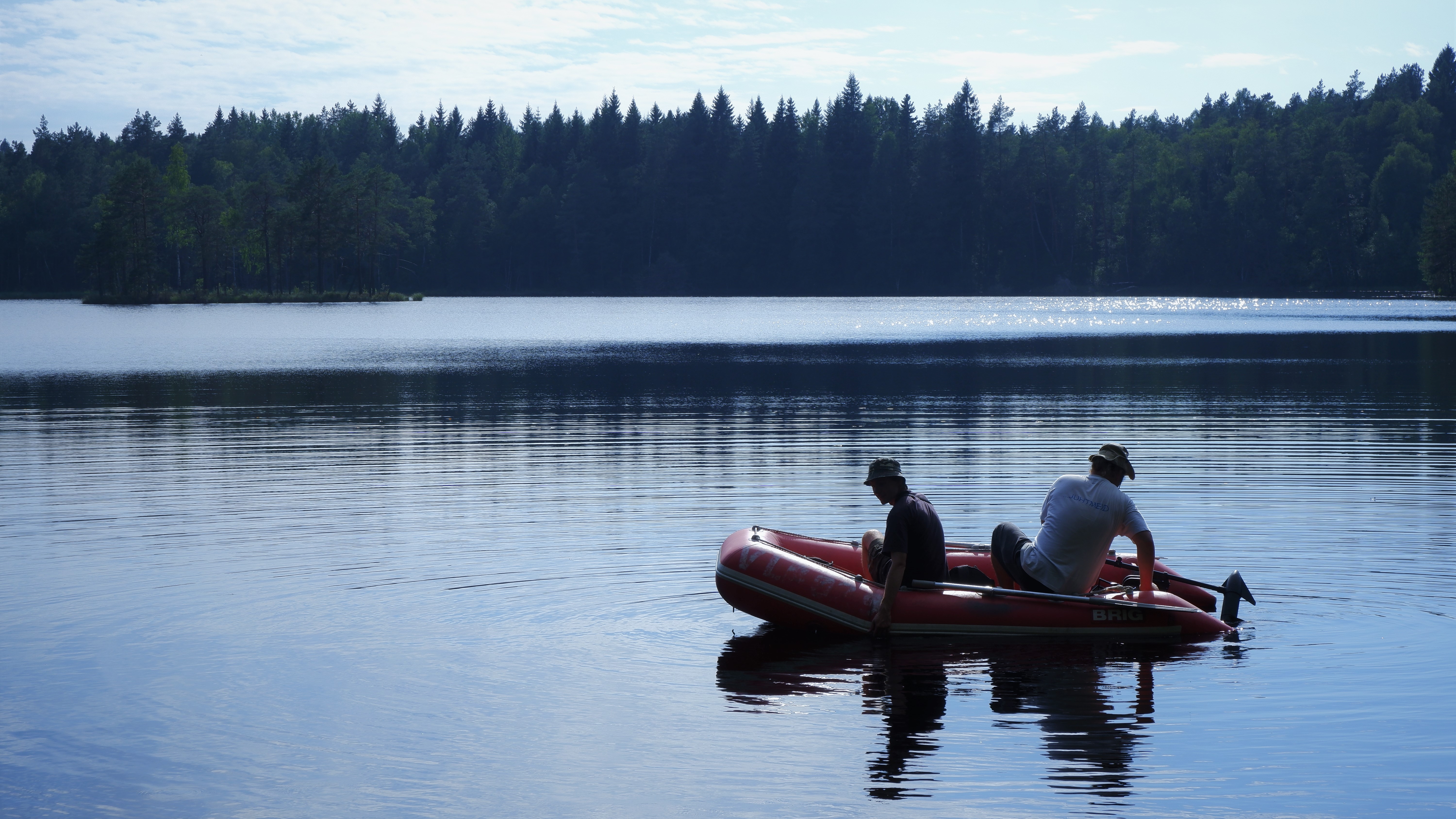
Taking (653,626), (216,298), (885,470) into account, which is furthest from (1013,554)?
(216,298)

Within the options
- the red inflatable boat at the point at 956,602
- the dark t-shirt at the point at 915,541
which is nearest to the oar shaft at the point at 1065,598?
the red inflatable boat at the point at 956,602

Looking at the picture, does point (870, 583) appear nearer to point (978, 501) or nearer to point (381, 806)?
point (381, 806)

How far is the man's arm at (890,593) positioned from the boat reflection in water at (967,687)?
16 cm

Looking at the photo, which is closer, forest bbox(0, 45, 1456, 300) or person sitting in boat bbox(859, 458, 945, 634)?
person sitting in boat bbox(859, 458, 945, 634)

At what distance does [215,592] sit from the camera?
1277 cm

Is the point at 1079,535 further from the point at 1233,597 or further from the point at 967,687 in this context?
the point at 967,687

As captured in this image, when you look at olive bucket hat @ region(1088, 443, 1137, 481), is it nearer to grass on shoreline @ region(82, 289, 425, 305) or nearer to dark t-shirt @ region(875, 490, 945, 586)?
dark t-shirt @ region(875, 490, 945, 586)

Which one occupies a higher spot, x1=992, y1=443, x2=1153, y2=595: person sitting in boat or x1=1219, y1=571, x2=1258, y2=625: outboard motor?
x1=992, y1=443, x2=1153, y2=595: person sitting in boat

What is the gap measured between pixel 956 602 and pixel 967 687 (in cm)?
124

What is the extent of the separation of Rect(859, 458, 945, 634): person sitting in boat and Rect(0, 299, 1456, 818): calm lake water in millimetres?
506

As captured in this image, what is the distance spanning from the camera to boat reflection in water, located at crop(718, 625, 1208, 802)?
821 cm

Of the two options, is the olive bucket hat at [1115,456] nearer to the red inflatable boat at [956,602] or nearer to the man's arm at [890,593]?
the red inflatable boat at [956,602]

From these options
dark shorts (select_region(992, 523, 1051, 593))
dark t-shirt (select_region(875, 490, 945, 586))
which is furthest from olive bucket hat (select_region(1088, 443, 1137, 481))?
dark t-shirt (select_region(875, 490, 945, 586))

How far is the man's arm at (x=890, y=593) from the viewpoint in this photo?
429 inches
